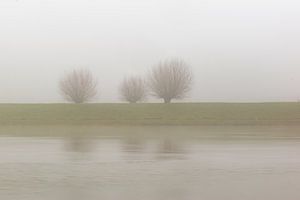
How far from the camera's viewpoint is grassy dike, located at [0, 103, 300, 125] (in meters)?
43.0

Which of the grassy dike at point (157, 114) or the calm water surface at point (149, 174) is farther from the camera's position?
the grassy dike at point (157, 114)

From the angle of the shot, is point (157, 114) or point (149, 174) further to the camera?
point (157, 114)

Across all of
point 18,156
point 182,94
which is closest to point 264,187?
point 18,156

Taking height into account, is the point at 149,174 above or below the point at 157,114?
below

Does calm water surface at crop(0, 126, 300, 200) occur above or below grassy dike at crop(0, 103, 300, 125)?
below

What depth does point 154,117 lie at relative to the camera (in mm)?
45094

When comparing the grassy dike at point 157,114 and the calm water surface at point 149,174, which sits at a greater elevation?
the grassy dike at point 157,114

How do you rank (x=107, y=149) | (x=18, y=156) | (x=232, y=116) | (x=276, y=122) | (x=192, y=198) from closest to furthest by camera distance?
(x=192, y=198) → (x=18, y=156) → (x=107, y=149) → (x=276, y=122) → (x=232, y=116)

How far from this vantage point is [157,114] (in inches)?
1836

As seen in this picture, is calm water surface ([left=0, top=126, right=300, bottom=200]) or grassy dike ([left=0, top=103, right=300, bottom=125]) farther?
grassy dike ([left=0, top=103, right=300, bottom=125])

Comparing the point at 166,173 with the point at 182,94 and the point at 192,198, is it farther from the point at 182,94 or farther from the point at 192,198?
the point at 182,94

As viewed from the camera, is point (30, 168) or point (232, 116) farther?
point (232, 116)

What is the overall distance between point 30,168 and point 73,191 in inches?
152

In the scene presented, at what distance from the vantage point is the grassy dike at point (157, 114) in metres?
43.0
